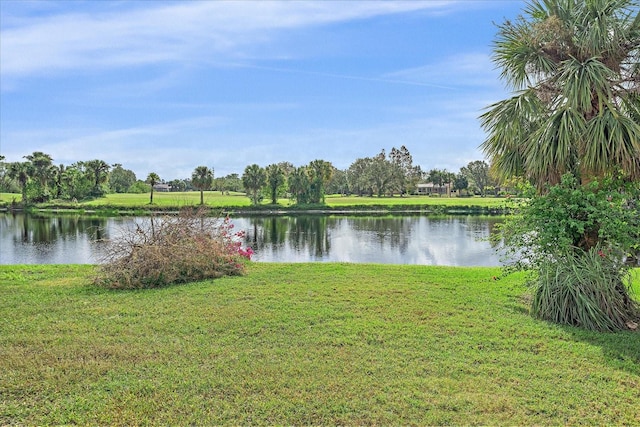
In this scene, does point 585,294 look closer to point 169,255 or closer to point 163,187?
point 169,255

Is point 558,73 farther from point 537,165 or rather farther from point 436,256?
point 436,256

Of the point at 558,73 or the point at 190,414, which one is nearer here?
the point at 190,414

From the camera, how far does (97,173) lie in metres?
70.9

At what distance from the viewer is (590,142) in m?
6.43

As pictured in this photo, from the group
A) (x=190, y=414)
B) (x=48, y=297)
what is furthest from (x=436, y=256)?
(x=190, y=414)

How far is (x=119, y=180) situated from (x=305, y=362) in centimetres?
10893

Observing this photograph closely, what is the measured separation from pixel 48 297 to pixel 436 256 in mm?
17341

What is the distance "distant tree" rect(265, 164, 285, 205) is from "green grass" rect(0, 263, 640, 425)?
5602 centimetres

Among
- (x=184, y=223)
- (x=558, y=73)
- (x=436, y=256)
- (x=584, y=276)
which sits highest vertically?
(x=558, y=73)

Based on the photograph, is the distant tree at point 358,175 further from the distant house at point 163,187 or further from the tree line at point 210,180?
the distant house at point 163,187

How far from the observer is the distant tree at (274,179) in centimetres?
6330

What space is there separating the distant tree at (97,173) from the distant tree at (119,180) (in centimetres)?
2285

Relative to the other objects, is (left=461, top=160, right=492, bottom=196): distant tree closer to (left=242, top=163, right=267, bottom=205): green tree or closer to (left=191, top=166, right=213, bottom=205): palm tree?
(left=242, top=163, right=267, bottom=205): green tree

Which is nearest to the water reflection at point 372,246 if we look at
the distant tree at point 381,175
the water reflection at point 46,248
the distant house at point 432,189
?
the water reflection at point 46,248
